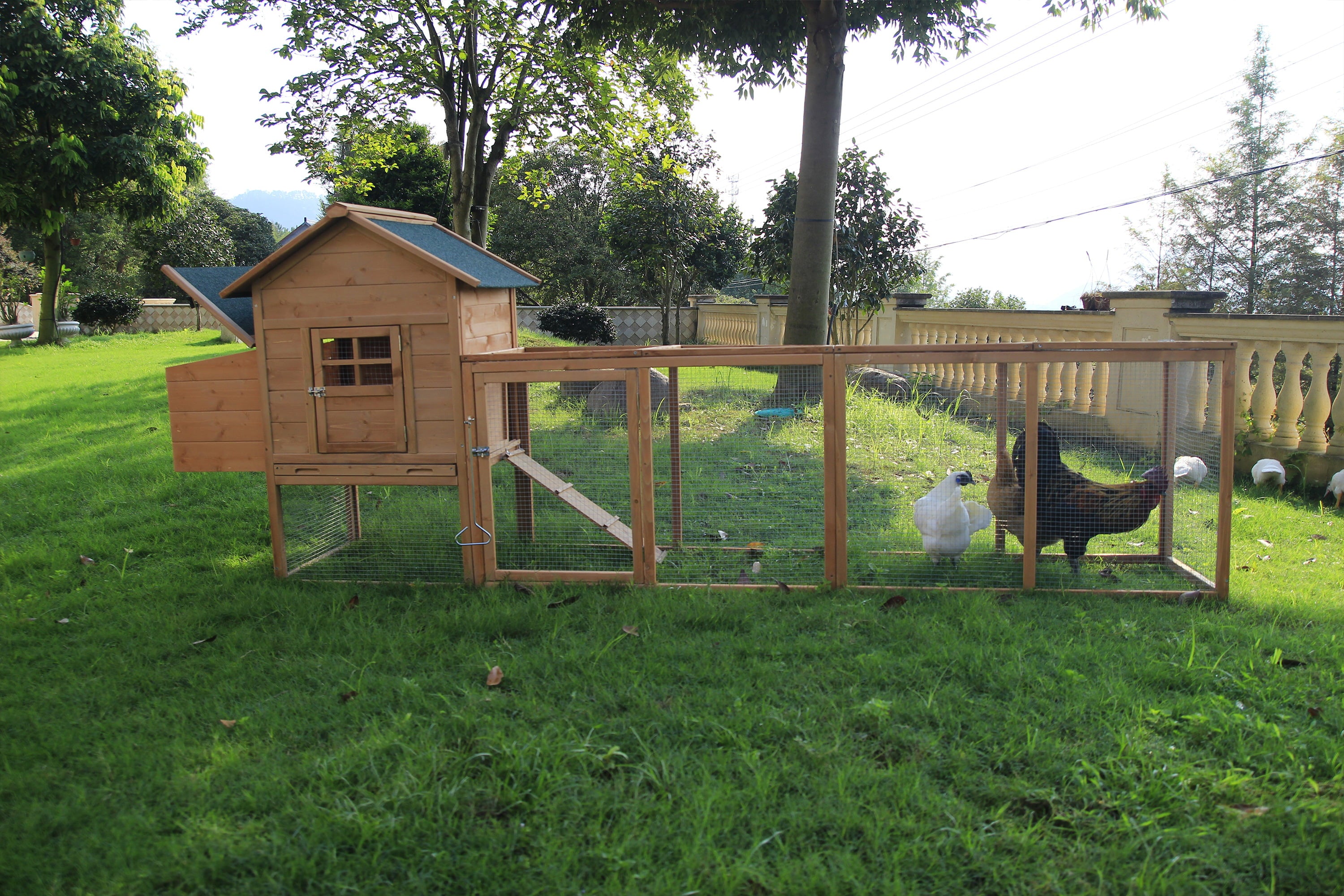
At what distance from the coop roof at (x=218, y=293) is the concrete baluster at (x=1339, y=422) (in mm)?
8031

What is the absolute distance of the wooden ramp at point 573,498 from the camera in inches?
194

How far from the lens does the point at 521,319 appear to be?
78.1ft

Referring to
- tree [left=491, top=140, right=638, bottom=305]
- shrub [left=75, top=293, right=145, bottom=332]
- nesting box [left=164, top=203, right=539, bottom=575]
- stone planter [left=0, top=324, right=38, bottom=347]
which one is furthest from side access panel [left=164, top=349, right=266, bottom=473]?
stone planter [left=0, top=324, right=38, bottom=347]

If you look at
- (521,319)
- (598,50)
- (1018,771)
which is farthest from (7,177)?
(1018,771)

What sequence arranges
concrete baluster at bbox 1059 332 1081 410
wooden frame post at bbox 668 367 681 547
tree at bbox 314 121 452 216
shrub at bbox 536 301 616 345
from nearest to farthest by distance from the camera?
1. wooden frame post at bbox 668 367 681 547
2. concrete baluster at bbox 1059 332 1081 410
3. tree at bbox 314 121 452 216
4. shrub at bbox 536 301 616 345

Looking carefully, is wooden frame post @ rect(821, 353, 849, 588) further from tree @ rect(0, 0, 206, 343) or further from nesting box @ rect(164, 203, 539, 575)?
tree @ rect(0, 0, 206, 343)

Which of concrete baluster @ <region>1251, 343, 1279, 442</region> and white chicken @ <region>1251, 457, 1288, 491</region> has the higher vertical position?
concrete baluster @ <region>1251, 343, 1279, 442</region>

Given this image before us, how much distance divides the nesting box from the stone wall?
19.9 metres

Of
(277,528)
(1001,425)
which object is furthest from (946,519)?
(277,528)

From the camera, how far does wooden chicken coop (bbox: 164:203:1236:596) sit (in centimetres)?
455

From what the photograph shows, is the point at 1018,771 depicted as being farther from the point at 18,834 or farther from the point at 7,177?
the point at 7,177

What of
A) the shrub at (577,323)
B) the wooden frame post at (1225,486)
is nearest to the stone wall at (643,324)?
the shrub at (577,323)

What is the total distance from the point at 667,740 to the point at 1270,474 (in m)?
6.27

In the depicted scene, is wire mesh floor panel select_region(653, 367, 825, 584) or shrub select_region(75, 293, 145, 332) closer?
wire mesh floor panel select_region(653, 367, 825, 584)
